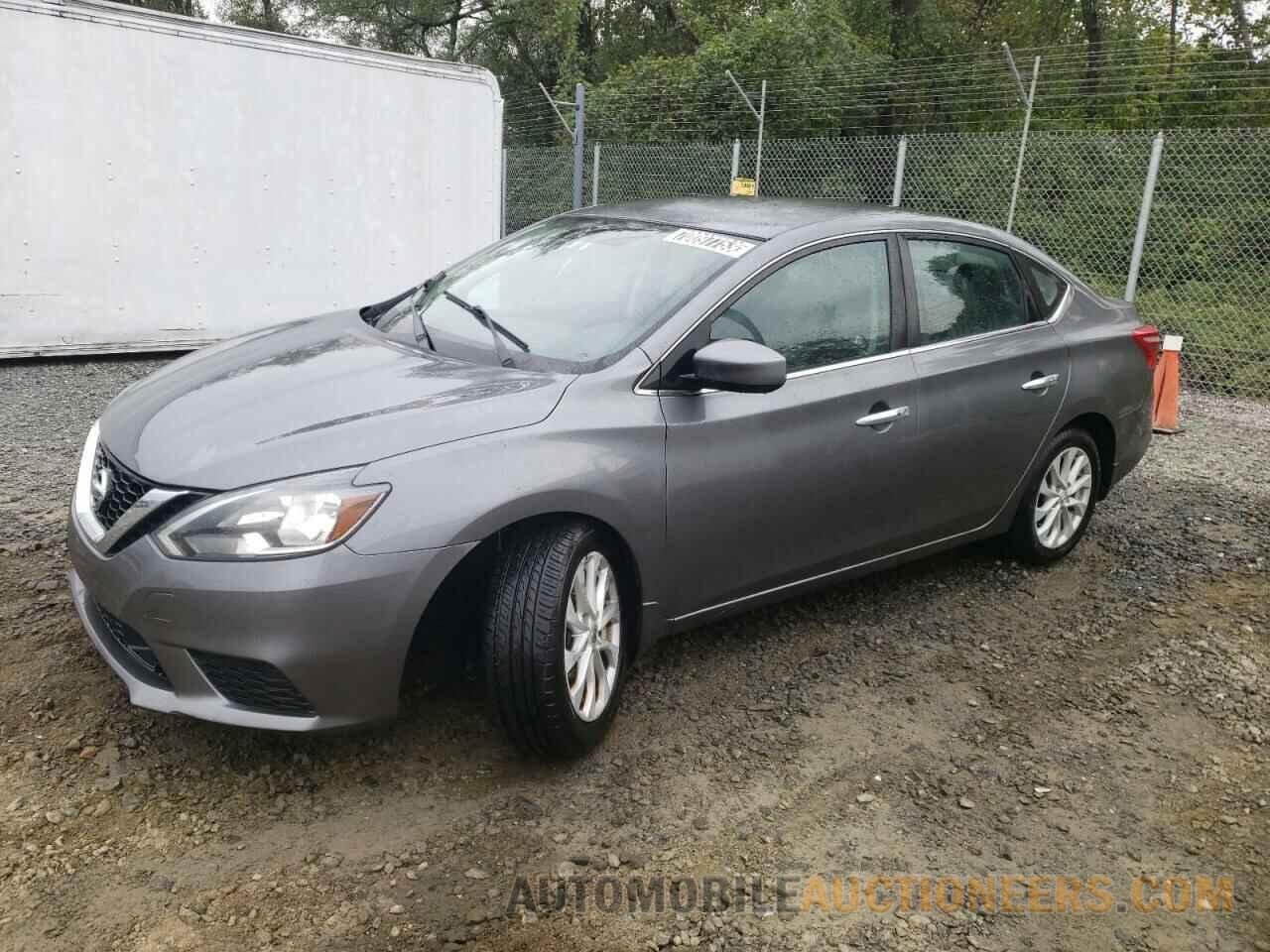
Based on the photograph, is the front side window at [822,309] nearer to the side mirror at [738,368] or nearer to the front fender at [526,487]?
the side mirror at [738,368]

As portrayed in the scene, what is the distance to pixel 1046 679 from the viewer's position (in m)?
3.92

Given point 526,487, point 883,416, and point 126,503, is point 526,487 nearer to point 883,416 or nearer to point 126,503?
point 126,503

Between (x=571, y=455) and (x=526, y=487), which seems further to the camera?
(x=571, y=455)

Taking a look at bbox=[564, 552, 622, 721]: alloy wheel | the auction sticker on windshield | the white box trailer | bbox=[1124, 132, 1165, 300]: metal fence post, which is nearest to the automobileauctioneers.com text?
bbox=[564, 552, 622, 721]: alloy wheel

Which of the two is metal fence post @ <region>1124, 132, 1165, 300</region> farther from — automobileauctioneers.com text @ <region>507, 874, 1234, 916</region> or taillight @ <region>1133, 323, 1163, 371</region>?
automobileauctioneers.com text @ <region>507, 874, 1234, 916</region>

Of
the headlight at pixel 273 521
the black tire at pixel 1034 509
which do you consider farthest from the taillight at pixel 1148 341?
the headlight at pixel 273 521

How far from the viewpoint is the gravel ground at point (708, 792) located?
2547 mm

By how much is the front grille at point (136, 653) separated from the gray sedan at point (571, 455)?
10 millimetres

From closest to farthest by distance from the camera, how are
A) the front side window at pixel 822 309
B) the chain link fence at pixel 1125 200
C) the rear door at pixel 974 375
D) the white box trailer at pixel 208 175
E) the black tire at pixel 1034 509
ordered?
the front side window at pixel 822 309
the rear door at pixel 974 375
the black tire at pixel 1034 509
the white box trailer at pixel 208 175
the chain link fence at pixel 1125 200

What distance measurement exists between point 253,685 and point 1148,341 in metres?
4.15

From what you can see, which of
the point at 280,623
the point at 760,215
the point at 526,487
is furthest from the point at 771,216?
the point at 280,623

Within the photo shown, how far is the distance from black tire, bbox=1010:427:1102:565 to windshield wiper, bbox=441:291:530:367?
2.34 m

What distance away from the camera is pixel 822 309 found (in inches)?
149

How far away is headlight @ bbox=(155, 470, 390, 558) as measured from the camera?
8.66 feet
